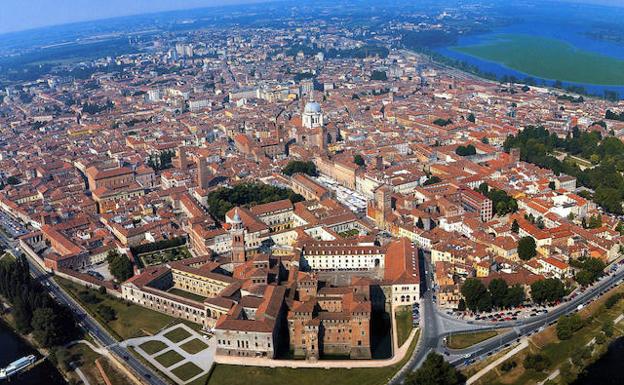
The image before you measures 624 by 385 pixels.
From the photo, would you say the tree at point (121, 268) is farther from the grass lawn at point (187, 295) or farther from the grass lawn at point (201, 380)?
the grass lawn at point (201, 380)

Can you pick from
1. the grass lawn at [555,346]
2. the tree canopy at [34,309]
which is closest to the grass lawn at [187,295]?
the tree canopy at [34,309]

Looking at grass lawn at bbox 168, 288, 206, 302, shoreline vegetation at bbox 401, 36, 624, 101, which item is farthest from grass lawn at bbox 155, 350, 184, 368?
shoreline vegetation at bbox 401, 36, 624, 101

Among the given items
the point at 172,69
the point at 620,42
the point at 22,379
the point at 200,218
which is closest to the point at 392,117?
the point at 200,218

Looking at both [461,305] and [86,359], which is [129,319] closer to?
[86,359]

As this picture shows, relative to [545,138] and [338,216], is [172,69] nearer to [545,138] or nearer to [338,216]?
[545,138]

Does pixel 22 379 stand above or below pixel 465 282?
below

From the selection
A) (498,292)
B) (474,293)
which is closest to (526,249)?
(498,292)
